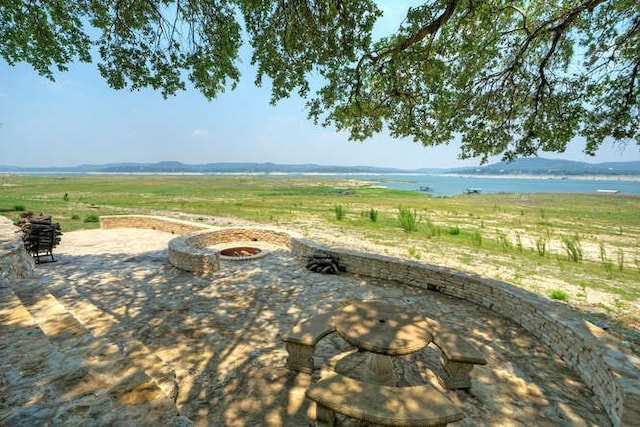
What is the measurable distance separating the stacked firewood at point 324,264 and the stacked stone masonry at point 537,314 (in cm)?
15

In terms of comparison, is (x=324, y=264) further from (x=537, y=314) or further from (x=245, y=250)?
(x=537, y=314)

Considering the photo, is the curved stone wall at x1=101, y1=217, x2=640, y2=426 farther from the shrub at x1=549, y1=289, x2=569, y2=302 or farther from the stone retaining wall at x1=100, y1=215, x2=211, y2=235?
the stone retaining wall at x1=100, y1=215, x2=211, y2=235

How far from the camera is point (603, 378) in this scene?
3.59 metres

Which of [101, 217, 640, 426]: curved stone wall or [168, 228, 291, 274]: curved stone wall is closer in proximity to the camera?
[101, 217, 640, 426]: curved stone wall

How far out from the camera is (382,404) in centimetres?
271

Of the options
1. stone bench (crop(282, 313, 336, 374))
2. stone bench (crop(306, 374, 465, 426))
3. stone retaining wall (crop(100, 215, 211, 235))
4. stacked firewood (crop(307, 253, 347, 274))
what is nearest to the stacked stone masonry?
stacked firewood (crop(307, 253, 347, 274))

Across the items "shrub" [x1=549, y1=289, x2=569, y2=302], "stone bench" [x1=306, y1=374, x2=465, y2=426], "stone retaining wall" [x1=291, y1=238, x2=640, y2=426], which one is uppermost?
"stone bench" [x1=306, y1=374, x2=465, y2=426]

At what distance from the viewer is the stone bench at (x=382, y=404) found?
256 centimetres

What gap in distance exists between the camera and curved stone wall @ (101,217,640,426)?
327 cm

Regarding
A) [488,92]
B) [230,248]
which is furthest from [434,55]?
[230,248]

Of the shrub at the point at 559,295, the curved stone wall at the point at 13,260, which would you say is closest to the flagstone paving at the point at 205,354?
the curved stone wall at the point at 13,260

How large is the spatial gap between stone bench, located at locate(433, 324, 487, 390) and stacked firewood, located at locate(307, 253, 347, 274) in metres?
4.58

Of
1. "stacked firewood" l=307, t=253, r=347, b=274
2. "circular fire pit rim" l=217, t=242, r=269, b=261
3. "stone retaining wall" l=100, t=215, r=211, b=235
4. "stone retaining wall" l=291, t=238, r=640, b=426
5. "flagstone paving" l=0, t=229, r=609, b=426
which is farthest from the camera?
"stone retaining wall" l=100, t=215, r=211, b=235

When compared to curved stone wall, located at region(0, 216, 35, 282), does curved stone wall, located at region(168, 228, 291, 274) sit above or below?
below
